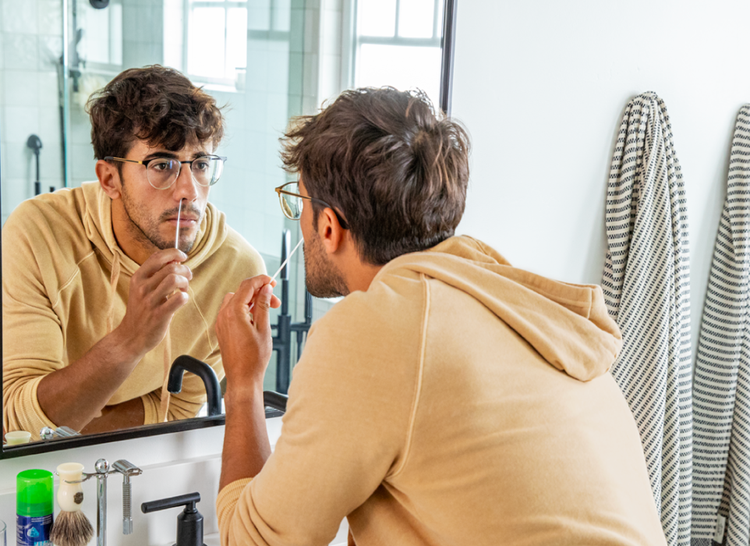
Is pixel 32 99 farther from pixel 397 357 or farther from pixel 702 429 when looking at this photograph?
pixel 702 429

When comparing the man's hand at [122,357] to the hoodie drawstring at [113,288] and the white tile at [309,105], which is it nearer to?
the hoodie drawstring at [113,288]

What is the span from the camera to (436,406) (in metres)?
0.72

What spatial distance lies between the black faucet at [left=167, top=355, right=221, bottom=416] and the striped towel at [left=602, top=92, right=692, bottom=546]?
0.88 m

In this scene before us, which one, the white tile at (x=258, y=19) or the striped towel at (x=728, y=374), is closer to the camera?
the white tile at (x=258, y=19)

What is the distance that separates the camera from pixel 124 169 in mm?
1001

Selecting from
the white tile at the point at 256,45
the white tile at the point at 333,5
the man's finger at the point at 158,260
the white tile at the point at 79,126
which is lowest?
the man's finger at the point at 158,260

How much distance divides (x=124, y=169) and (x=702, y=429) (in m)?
1.47

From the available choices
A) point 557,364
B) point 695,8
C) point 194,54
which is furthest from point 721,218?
point 194,54

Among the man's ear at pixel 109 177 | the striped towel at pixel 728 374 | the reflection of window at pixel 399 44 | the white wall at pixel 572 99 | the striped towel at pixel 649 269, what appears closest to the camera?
the man's ear at pixel 109 177

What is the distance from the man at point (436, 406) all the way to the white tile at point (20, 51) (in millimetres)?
394

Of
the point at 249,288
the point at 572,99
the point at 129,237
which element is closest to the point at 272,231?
the point at 249,288

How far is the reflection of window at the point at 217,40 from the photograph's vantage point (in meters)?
1.03

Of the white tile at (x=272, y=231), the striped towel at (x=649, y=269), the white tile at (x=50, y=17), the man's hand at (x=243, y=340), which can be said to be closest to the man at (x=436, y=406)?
the man's hand at (x=243, y=340)

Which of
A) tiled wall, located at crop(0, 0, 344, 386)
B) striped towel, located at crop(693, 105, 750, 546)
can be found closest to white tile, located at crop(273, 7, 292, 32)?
tiled wall, located at crop(0, 0, 344, 386)
